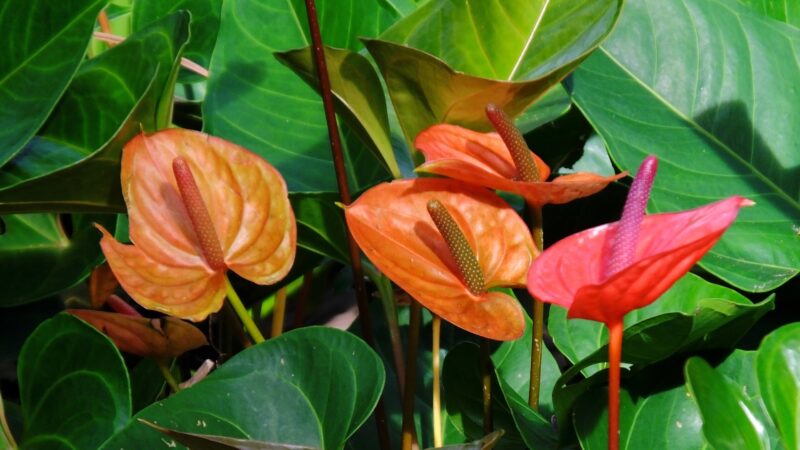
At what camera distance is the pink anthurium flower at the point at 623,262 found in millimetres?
472

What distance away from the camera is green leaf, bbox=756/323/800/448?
54 centimetres

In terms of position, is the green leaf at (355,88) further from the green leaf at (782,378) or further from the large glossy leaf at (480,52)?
the green leaf at (782,378)

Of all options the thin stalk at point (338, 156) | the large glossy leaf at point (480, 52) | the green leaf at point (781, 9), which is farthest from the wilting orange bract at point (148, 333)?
the green leaf at point (781, 9)

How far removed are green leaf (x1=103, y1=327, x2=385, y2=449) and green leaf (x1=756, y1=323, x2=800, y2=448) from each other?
9.2 inches

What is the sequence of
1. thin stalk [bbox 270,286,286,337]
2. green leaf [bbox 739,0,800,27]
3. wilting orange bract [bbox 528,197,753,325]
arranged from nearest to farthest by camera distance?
1. wilting orange bract [bbox 528,197,753,325]
2. thin stalk [bbox 270,286,286,337]
3. green leaf [bbox 739,0,800,27]

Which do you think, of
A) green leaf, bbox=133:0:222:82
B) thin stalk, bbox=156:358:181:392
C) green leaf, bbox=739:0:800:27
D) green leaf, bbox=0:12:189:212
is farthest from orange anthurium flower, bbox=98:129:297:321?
green leaf, bbox=739:0:800:27

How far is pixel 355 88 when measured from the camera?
2.32ft

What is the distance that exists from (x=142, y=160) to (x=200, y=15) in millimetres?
465

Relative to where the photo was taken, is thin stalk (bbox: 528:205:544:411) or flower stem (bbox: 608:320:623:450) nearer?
flower stem (bbox: 608:320:623:450)

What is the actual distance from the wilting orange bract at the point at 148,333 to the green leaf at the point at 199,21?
417 mm

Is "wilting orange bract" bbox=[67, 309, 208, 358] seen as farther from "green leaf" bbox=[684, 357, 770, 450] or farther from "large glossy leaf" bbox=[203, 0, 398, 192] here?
"green leaf" bbox=[684, 357, 770, 450]

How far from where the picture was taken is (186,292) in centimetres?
65

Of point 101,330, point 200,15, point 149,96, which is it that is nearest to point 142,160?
A: point 149,96

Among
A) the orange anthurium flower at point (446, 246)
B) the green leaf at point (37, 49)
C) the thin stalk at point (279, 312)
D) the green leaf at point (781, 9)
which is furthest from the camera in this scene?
the green leaf at point (781, 9)
